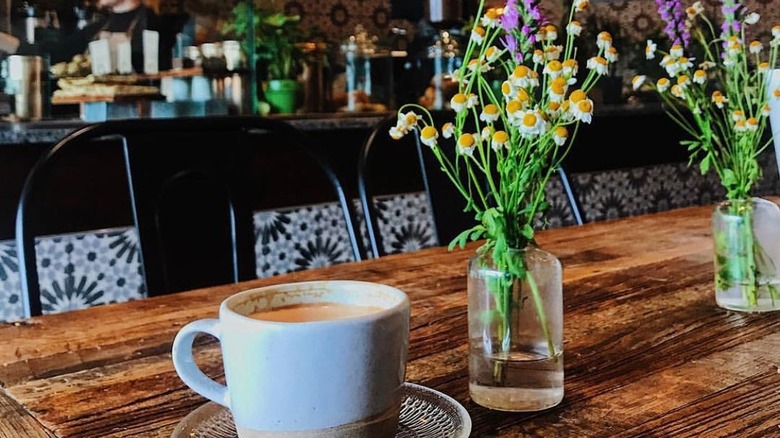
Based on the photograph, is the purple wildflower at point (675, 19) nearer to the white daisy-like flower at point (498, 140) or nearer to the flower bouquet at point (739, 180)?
the flower bouquet at point (739, 180)

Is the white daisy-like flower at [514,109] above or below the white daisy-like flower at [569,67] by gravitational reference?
below

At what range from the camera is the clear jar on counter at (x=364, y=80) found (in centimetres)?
281

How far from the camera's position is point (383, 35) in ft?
11.9

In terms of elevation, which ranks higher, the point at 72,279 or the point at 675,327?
the point at 675,327

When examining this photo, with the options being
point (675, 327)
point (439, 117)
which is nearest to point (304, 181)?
point (439, 117)

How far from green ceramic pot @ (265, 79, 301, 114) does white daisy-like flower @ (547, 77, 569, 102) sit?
2063mm

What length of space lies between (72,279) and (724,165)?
1628 millimetres

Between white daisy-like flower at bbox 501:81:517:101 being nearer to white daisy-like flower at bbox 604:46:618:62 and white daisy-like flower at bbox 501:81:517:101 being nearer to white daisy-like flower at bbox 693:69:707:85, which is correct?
white daisy-like flower at bbox 604:46:618:62

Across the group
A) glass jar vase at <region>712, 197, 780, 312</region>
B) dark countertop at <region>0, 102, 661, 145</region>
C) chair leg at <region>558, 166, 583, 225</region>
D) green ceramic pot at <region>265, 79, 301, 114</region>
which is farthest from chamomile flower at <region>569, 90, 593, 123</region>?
green ceramic pot at <region>265, 79, 301, 114</region>

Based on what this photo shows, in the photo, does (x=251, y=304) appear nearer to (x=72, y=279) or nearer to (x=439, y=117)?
(x=439, y=117)

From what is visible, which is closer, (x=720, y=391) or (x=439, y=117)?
(x=720, y=391)

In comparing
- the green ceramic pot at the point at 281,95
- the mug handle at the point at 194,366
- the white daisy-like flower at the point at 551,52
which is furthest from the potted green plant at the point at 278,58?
the mug handle at the point at 194,366

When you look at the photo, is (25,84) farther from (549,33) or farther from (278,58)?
(549,33)

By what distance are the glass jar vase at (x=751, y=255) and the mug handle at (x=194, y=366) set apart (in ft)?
1.90
